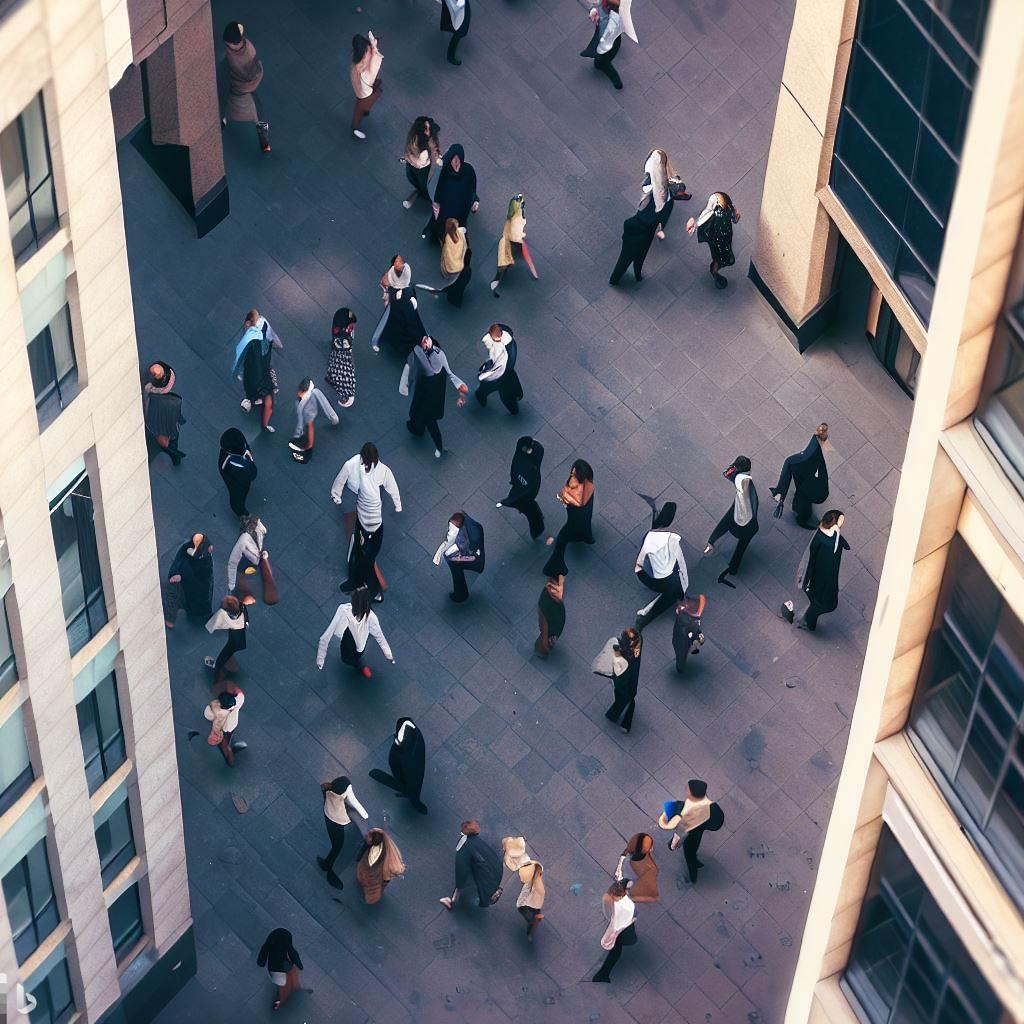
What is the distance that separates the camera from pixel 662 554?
3422cm

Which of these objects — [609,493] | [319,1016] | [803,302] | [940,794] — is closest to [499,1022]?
[319,1016]

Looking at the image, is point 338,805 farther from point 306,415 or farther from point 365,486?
point 306,415

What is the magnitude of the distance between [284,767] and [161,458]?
4656mm

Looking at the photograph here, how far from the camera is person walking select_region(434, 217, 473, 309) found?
1446 inches

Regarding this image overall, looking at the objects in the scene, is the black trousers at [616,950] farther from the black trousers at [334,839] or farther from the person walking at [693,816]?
the black trousers at [334,839]

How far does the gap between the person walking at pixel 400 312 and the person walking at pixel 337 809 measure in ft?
20.8

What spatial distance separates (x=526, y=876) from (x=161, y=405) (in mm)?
7622

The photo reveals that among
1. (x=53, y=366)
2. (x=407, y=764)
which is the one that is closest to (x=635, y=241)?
(x=407, y=764)

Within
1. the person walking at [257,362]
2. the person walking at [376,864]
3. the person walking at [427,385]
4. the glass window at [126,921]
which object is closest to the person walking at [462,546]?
the person walking at [427,385]

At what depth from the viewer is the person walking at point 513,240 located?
37.1m

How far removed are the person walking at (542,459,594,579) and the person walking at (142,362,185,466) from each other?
493 cm

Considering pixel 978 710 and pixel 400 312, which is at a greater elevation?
pixel 400 312

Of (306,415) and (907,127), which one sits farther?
(306,415)

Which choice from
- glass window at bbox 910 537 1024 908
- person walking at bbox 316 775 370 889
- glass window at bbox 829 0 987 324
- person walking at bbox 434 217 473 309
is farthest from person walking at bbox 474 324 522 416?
glass window at bbox 910 537 1024 908
